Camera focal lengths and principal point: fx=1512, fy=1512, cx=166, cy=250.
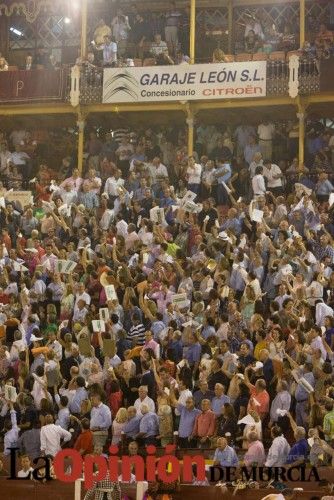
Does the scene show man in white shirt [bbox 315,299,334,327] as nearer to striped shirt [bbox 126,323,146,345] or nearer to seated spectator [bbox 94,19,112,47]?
striped shirt [bbox 126,323,146,345]

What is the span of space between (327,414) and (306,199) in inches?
285

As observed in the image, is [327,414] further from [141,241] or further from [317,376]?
[141,241]

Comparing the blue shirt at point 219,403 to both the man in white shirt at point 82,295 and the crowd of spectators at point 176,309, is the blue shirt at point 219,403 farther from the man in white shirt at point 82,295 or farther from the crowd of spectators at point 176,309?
the man in white shirt at point 82,295

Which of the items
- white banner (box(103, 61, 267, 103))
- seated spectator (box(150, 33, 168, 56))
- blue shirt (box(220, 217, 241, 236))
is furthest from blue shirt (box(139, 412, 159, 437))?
seated spectator (box(150, 33, 168, 56))

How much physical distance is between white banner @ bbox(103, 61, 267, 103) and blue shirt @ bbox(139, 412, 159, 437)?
39.6 ft

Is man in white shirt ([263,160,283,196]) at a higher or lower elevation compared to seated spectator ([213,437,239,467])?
higher

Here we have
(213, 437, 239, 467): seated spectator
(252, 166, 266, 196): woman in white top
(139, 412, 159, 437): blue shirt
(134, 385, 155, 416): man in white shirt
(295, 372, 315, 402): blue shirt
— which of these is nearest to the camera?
(213, 437, 239, 467): seated spectator

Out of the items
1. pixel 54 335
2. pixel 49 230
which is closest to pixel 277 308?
pixel 54 335

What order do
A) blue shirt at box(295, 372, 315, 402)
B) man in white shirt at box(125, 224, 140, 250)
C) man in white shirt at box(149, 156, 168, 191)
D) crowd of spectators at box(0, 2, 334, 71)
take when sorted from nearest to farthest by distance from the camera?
1. blue shirt at box(295, 372, 315, 402)
2. man in white shirt at box(125, 224, 140, 250)
3. man in white shirt at box(149, 156, 168, 191)
4. crowd of spectators at box(0, 2, 334, 71)

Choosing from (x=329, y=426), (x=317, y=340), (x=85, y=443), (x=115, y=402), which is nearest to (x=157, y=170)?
(x=115, y=402)

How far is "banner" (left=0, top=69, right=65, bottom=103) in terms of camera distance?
35.2 metres

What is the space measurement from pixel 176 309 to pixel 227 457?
420cm

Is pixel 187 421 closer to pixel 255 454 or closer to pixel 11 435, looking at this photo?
pixel 255 454

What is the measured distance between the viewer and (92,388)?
2353cm
